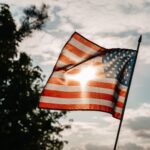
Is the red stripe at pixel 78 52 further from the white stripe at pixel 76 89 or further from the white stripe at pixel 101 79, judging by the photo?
the white stripe at pixel 76 89

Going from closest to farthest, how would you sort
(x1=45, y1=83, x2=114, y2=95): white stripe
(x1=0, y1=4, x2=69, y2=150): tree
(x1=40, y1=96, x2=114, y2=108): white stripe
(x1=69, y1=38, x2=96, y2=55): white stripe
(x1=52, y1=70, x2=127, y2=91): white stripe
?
(x1=40, y1=96, x2=114, y2=108): white stripe
(x1=45, y1=83, x2=114, y2=95): white stripe
(x1=52, y1=70, x2=127, y2=91): white stripe
(x1=69, y1=38, x2=96, y2=55): white stripe
(x1=0, y1=4, x2=69, y2=150): tree

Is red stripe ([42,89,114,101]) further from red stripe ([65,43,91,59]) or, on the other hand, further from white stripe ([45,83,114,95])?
red stripe ([65,43,91,59])

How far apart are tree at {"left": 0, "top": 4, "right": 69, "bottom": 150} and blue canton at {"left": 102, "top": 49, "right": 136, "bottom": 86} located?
19001 millimetres

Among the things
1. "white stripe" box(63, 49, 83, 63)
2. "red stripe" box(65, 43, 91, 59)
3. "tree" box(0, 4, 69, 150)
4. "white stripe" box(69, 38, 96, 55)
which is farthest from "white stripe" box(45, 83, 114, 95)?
"tree" box(0, 4, 69, 150)

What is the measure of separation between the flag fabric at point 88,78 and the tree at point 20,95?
1897 centimetres

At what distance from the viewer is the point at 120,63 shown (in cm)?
1171

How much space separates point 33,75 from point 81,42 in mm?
22795

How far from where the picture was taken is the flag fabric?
10938 mm

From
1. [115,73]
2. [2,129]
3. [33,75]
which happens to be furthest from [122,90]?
[33,75]

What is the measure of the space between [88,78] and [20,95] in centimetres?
2194

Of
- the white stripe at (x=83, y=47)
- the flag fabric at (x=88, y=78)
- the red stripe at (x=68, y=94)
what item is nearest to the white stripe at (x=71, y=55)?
the flag fabric at (x=88, y=78)

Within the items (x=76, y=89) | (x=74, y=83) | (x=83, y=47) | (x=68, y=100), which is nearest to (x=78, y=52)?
(x=83, y=47)

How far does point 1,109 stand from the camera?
32.0 m

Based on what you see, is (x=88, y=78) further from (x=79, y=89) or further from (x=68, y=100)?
(x=68, y=100)
